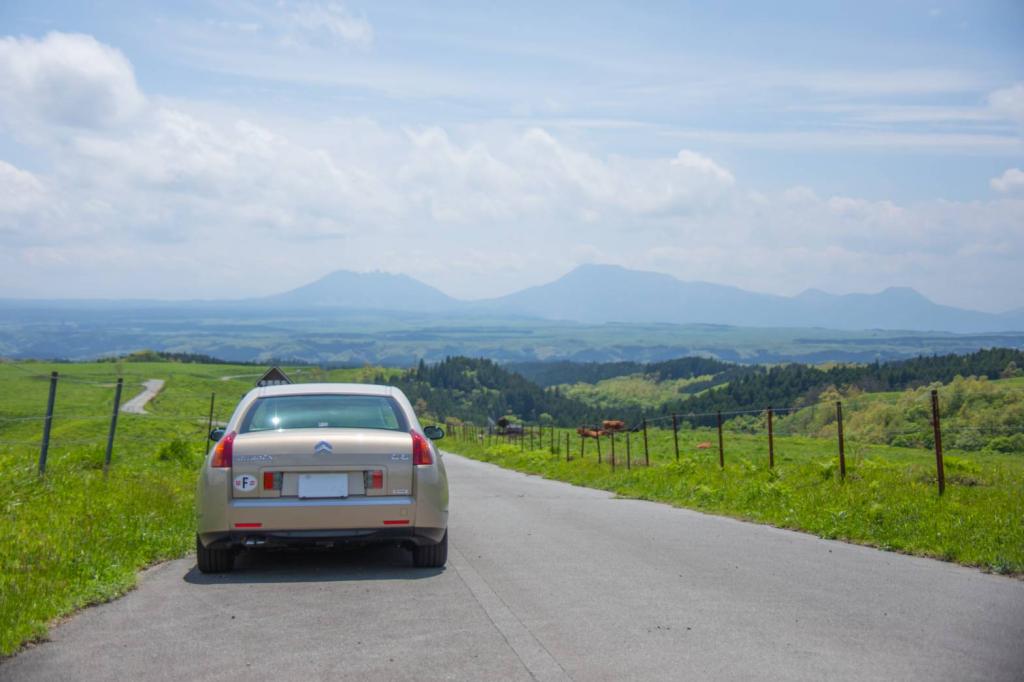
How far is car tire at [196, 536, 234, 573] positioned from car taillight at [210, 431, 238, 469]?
68 cm

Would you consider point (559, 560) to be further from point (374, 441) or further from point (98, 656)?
point (98, 656)

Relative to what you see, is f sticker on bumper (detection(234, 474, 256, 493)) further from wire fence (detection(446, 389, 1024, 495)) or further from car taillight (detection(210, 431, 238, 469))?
wire fence (detection(446, 389, 1024, 495))

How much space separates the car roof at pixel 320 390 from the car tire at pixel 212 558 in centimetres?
149

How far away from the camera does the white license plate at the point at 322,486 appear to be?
8391 millimetres

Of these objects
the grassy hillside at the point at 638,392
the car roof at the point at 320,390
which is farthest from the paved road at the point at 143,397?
the car roof at the point at 320,390

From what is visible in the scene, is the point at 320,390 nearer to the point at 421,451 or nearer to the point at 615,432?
the point at 421,451

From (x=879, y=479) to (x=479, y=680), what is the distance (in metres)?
10.2

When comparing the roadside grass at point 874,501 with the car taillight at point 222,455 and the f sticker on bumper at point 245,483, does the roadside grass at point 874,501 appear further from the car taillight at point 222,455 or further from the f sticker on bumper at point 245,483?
the car taillight at point 222,455

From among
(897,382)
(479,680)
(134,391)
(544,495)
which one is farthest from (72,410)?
(479,680)

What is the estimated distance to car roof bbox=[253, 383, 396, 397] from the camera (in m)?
9.42

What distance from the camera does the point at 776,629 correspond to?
6.48m

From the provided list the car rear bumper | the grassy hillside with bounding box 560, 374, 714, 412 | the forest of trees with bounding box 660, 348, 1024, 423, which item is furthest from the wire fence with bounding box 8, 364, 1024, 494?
the grassy hillside with bounding box 560, 374, 714, 412

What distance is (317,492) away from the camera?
331 inches

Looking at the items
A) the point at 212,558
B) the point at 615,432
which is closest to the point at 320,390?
the point at 212,558
